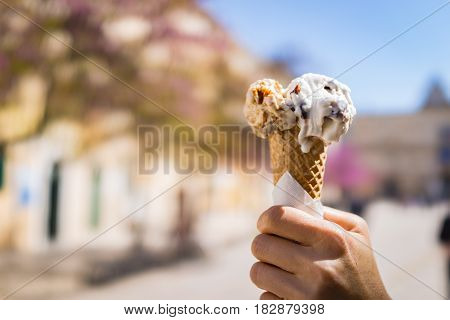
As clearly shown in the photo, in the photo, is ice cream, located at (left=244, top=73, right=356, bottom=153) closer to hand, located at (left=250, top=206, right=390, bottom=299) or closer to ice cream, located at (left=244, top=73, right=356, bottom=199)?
ice cream, located at (left=244, top=73, right=356, bottom=199)

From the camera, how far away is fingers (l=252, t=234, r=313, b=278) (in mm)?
611

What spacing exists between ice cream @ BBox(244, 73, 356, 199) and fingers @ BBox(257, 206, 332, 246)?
83 millimetres

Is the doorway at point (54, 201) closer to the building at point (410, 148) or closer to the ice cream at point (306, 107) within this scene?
the building at point (410, 148)

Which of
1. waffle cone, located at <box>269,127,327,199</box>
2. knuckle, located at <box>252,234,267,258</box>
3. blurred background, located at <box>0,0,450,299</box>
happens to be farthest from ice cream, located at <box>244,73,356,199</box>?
blurred background, located at <box>0,0,450,299</box>

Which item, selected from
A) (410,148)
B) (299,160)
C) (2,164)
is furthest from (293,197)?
(2,164)

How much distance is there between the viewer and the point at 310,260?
61cm

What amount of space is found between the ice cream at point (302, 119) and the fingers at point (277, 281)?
5.4 inches

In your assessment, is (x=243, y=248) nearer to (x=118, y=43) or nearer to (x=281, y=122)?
(x=118, y=43)

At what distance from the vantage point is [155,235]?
8.80ft

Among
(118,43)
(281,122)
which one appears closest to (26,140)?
(118,43)

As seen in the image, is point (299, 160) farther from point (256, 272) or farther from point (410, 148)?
point (410, 148)

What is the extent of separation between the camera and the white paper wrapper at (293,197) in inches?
27.1

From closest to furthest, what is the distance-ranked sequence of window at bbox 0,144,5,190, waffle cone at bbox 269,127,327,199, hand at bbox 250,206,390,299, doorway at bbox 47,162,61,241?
hand at bbox 250,206,390,299
waffle cone at bbox 269,127,327,199
window at bbox 0,144,5,190
doorway at bbox 47,162,61,241

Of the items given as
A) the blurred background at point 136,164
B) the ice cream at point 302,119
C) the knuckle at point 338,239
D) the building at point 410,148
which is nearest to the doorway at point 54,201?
the blurred background at point 136,164
